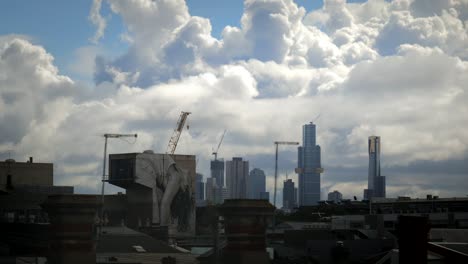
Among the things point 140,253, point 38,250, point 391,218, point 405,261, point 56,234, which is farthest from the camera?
point 391,218

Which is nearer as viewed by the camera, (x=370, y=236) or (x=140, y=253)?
(x=140, y=253)

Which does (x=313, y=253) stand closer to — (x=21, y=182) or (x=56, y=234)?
(x=56, y=234)

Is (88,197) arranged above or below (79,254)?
above

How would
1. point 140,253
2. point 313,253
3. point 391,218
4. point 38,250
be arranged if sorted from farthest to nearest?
point 391,218, point 313,253, point 140,253, point 38,250

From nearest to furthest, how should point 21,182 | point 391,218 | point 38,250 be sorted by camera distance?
point 38,250, point 391,218, point 21,182

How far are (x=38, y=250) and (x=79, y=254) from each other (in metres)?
14.0

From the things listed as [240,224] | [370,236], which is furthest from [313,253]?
[240,224]

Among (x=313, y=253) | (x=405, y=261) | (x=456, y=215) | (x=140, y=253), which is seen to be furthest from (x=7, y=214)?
(x=405, y=261)

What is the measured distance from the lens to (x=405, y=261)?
1202 inches

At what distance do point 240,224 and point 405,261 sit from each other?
853 cm

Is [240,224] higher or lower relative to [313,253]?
higher

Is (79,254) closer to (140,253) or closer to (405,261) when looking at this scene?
(405,261)

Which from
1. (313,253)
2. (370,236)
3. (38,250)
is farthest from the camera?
(370,236)

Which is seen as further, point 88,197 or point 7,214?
point 7,214
